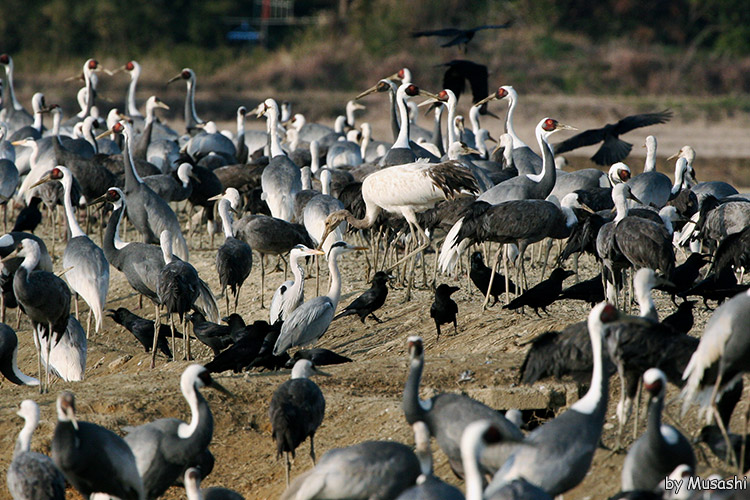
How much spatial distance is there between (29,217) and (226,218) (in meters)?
3.64

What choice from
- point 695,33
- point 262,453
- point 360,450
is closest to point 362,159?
point 262,453

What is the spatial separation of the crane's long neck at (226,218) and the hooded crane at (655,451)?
257 inches

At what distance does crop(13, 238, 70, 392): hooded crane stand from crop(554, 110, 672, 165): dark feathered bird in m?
7.53

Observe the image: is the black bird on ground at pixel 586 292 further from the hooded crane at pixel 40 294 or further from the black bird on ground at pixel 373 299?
the hooded crane at pixel 40 294

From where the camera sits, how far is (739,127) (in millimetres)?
28516

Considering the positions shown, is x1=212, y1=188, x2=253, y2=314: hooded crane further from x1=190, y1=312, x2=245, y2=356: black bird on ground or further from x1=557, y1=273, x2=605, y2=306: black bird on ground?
x1=557, y1=273, x2=605, y2=306: black bird on ground

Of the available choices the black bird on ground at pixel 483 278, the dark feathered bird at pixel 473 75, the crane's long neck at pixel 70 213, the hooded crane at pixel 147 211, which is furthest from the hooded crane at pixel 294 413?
the dark feathered bird at pixel 473 75

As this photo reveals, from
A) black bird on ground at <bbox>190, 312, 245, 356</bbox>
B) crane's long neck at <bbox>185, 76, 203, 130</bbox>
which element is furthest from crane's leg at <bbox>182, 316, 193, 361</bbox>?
crane's long neck at <bbox>185, 76, 203, 130</bbox>

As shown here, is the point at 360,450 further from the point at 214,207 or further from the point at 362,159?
the point at 362,159

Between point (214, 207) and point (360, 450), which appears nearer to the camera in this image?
point (360, 450)

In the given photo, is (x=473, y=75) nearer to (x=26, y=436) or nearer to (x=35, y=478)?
(x=26, y=436)

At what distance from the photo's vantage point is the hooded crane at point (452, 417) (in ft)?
17.0

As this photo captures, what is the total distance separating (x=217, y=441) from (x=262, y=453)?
0.31 metres

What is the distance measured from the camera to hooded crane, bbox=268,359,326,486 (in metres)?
6.09
